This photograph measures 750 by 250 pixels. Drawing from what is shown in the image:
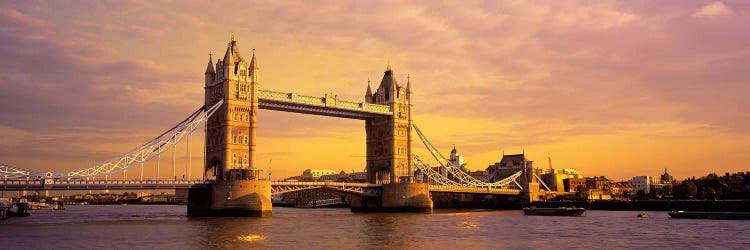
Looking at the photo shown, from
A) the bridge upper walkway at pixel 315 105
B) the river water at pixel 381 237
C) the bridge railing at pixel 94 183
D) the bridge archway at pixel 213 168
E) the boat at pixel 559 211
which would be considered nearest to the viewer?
the river water at pixel 381 237

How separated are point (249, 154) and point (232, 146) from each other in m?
3.22

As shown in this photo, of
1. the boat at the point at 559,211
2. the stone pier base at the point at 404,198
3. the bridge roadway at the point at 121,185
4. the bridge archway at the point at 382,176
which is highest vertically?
the bridge archway at the point at 382,176

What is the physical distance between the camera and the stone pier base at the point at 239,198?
299 feet

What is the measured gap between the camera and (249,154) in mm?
101750

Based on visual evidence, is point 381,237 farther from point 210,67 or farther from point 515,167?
point 515,167

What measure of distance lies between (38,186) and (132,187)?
1128cm

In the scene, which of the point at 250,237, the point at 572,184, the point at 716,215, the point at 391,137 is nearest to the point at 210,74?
the point at 391,137

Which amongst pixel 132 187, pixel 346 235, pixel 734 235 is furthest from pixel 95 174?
pixel 734 235

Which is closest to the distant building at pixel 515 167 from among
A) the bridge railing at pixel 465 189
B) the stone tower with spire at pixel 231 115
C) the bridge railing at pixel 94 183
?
the bridge railing at pixel 465 189

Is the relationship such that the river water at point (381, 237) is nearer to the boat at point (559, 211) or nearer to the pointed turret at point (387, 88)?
the boat at point (559, 211)

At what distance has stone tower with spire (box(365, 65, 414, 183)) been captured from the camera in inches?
4985

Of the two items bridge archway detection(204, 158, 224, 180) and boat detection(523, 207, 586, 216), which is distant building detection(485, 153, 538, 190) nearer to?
boat detection(523, 207, 586, 216)

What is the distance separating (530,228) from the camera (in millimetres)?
74312

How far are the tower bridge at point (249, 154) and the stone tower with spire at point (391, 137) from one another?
19 cm
